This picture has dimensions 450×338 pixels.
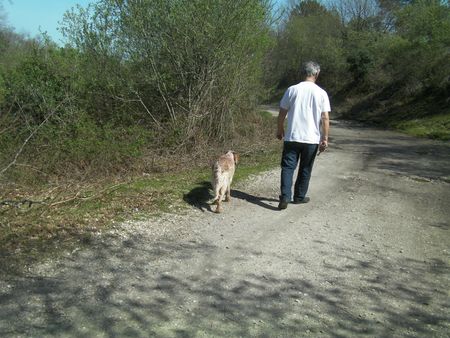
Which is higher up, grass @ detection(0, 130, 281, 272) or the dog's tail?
the dog's tail

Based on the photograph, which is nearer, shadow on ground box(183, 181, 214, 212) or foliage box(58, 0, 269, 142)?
shadow on ground box(183, 181, 214, 212)

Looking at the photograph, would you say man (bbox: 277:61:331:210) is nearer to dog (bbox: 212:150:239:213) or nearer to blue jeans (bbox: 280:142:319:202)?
blue jeans (bbox: 280:142:319:202)

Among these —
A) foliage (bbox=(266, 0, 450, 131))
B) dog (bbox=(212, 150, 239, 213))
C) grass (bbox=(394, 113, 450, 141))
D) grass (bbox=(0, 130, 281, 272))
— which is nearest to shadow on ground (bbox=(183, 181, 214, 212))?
grass (bbox=(0, 130, 281, 272))

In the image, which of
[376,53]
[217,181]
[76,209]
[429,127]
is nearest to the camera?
[76,209]

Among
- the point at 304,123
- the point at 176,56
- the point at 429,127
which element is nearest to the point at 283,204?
the point at 304,123

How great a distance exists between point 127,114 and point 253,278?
925 cm

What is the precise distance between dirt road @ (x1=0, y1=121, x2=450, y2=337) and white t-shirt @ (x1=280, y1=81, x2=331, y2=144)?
110 centimetres

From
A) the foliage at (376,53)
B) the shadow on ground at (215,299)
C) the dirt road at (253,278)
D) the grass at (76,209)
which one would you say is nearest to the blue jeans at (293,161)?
the dirt road at (253,278)

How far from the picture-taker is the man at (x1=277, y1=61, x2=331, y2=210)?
249 inches

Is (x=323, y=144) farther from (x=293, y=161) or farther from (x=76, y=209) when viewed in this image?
(x=76, y=209)

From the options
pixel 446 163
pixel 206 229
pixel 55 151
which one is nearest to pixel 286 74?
pixel 446 163

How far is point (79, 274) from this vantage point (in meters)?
4.12

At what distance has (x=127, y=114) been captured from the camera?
12.5m

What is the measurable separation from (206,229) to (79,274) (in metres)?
1.82
